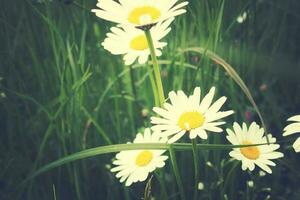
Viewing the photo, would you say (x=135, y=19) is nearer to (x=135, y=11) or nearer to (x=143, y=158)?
(x=135, y=11)

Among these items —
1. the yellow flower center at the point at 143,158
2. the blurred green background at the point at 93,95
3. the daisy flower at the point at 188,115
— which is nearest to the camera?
the daisy flower at the point at 188,115

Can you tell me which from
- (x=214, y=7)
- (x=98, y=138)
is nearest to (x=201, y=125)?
(x=214, y=7)

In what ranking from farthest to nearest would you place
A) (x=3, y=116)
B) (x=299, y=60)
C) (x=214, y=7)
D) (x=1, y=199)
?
(x=299, y=60) → (x=3, y=116) → (x=1, y=199) → (x=214, y=7)

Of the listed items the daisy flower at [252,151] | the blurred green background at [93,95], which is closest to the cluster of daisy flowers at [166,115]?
the daisy flower at [252,151]

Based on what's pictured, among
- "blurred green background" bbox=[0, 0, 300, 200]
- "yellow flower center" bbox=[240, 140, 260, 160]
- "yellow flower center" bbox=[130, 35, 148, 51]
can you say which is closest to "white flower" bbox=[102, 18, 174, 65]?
"yellow flower center" bbox=[130, 35, 148, 51]

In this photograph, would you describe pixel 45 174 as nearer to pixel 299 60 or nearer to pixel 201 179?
pixel 201 179

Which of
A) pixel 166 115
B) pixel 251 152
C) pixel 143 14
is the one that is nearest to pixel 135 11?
pixel 143 14

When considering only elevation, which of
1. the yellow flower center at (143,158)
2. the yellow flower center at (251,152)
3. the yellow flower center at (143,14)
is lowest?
the yellow flower center at (251,152)

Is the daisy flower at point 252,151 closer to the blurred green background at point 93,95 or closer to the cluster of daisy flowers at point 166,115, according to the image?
the cluster of daisy flowers at point 166,115
